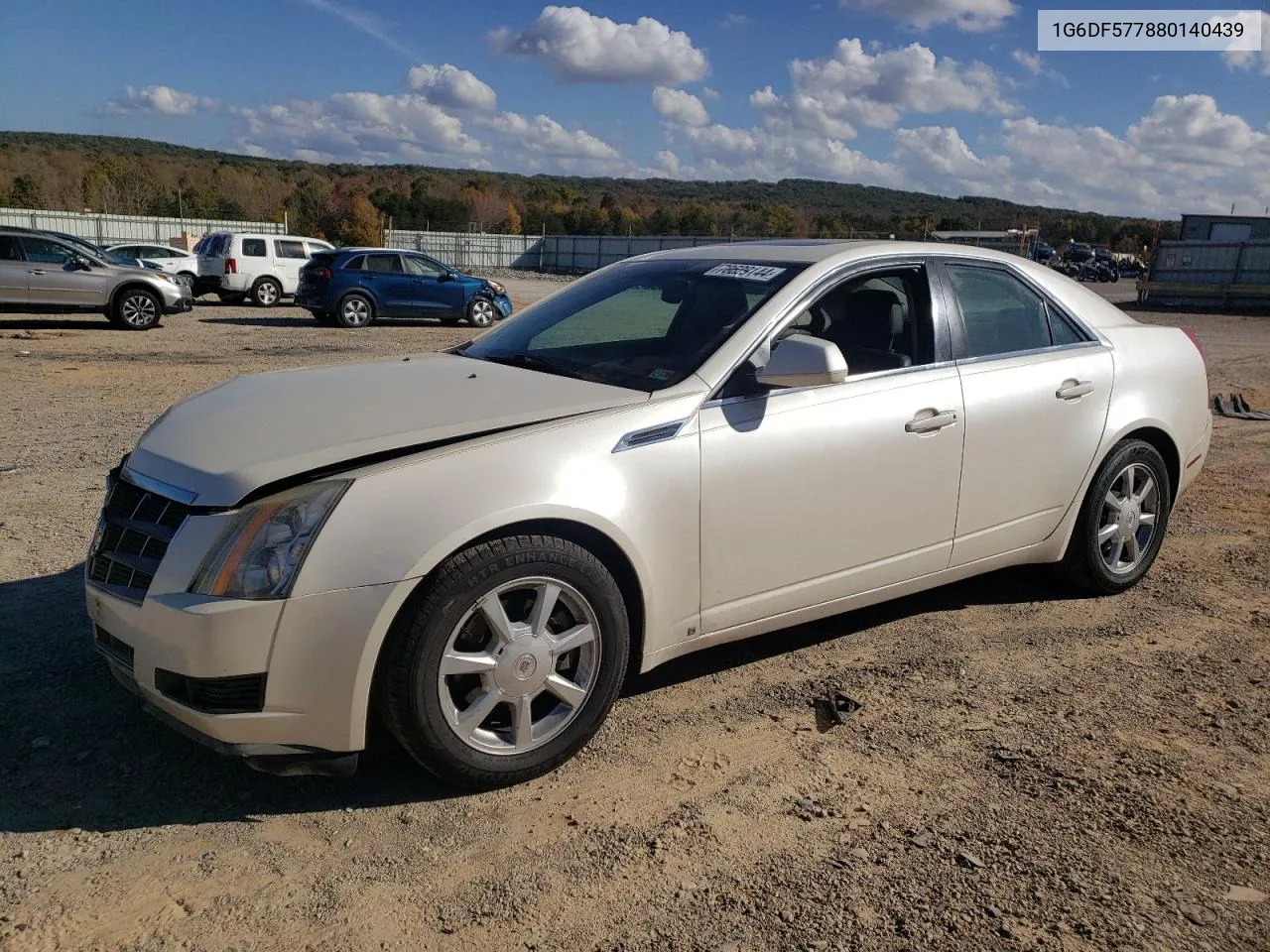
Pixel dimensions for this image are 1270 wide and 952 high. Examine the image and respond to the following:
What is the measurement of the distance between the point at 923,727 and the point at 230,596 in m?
2.37

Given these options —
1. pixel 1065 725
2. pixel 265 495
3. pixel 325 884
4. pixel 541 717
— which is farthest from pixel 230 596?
pixel 1065 725

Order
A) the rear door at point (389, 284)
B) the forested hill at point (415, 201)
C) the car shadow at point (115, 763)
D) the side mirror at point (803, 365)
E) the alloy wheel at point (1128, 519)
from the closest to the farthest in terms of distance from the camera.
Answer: the car shadow at point (115, 763)
the side mirror at point (803, 365)
the alloy wheel at point (1128, 519)
the rear door at point (389, 284)
the forested hill at point (415, 201)

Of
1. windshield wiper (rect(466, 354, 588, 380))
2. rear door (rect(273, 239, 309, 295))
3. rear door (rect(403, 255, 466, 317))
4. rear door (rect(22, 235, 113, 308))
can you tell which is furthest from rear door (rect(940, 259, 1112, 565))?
rear door (rect(273, 239, 309, 295))

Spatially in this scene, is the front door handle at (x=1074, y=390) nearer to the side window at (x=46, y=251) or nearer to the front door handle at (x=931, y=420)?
the front door handle at (x=931, y=420)

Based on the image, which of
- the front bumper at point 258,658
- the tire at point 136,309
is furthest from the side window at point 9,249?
the front bumper at point 258,658

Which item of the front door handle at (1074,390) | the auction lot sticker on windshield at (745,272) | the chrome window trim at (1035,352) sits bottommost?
the front door handle at (1074,390)

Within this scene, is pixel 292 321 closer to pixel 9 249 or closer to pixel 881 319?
pixel 9 249

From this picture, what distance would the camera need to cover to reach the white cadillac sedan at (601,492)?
110 inches

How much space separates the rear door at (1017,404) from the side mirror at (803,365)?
908 mm

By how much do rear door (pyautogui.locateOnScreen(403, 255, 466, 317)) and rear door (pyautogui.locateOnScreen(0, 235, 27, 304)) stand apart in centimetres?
688

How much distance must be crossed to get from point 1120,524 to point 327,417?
12.2ft

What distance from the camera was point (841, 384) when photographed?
3.80 m

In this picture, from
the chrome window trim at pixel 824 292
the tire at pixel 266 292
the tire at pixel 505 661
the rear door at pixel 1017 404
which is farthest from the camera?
the tire at pixel 266 292

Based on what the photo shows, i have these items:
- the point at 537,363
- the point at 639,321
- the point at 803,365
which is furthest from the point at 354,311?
the point at 803,365
